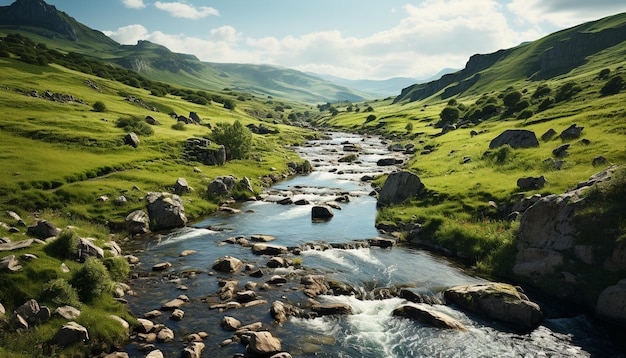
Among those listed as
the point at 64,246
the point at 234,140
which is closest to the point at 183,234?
the point at 64,246

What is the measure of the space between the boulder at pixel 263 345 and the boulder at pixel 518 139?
54.9 metres

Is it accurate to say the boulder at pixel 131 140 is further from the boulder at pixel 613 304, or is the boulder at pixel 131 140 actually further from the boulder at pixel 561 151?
the boulder at pixel 561 151

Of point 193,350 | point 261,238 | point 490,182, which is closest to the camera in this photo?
point 193,350

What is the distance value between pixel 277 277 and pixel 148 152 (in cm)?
4542

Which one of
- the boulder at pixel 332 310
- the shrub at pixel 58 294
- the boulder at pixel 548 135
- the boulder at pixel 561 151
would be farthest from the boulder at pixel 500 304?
the boulder at pixel 548 135

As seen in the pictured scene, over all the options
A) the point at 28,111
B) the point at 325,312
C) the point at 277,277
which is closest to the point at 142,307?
the point at 277,277

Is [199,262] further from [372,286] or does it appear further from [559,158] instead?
[559,158]

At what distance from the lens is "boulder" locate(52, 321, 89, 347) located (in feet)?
62.1

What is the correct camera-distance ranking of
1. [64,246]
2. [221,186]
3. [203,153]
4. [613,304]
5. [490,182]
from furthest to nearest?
[203,153] → [221,186] → [490,182] → [64,246] → [613,304]

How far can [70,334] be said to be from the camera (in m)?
19.2

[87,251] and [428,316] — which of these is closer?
[428,316]

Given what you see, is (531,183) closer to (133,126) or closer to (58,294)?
(58,294)

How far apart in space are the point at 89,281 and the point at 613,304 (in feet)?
118

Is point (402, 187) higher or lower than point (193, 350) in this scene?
higher
